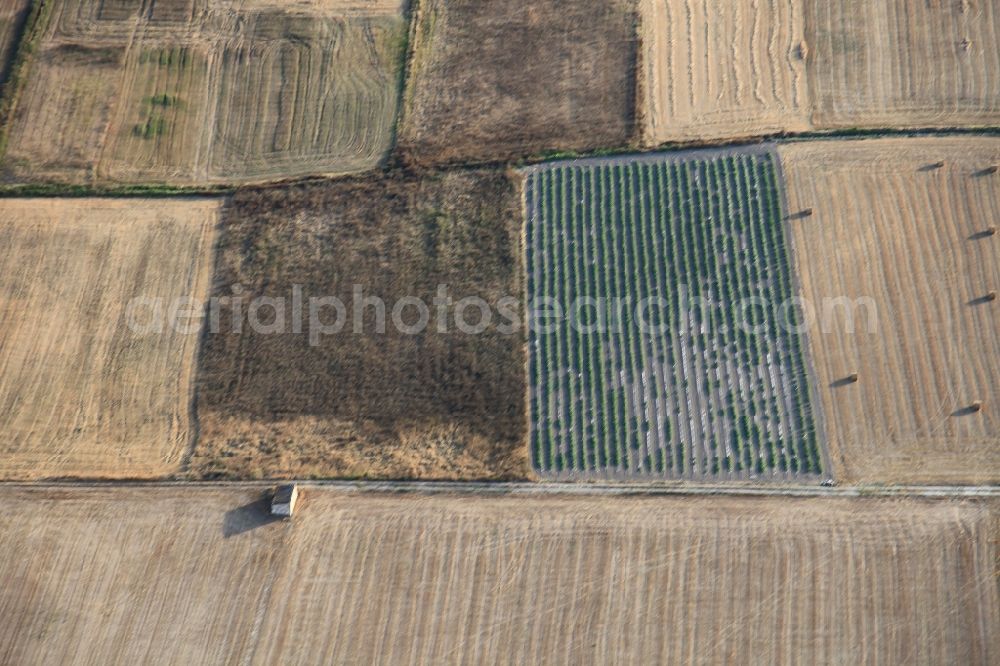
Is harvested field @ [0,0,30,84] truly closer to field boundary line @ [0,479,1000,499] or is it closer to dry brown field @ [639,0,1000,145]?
field boundary line @ [0,479,1000,499]

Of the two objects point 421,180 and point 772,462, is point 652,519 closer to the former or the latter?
point 772,462

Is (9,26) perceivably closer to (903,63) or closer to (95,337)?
(95,337)

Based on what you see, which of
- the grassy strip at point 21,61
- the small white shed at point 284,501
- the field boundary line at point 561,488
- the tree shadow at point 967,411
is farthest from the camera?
the grassy strip at point 21,61

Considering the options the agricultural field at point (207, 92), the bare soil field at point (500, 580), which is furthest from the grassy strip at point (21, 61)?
the bare soil field at point (500, 580)

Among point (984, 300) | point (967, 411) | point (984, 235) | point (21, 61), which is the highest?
point (21, 61)

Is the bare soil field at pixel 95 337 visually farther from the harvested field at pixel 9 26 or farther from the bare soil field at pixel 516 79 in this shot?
the bare soil field at pixel 516 79

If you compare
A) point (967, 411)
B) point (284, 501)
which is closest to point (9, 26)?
point (284, 501)
